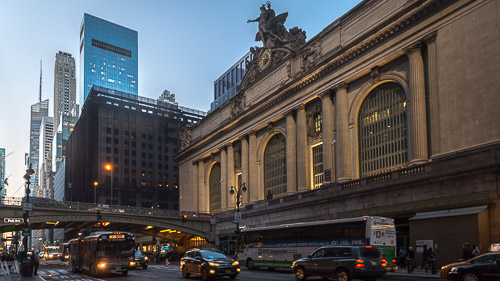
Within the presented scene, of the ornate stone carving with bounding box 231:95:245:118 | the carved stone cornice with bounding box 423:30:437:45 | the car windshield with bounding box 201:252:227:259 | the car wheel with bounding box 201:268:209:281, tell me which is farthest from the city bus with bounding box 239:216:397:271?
the ornate stone carving with bounding box 231:95:245:118

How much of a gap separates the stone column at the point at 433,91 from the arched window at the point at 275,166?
25647 mm

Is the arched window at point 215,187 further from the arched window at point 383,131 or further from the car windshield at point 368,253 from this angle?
the car windshield at point 368,253

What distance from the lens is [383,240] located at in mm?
28500

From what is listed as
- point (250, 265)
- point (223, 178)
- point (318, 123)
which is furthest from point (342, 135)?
point (223, 178)

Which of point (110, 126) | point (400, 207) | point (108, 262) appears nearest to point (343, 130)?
point (400, 207)

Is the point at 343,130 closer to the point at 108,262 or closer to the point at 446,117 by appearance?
the point at 446,117

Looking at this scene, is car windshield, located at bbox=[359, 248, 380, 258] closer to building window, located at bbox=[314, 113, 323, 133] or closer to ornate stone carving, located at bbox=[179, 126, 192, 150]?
building window, located at bbox=[314, 113, 323, 133]

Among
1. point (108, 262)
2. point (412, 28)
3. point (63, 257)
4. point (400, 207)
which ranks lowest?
point (63, 257)

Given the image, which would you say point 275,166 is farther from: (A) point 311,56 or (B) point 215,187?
(B) point 215,187

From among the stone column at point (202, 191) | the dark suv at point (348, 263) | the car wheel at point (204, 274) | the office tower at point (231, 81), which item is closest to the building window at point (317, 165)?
the car wheel at point (204, 274)

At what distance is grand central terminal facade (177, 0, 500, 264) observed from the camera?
3494cm

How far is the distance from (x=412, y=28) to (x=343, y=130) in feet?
40.2

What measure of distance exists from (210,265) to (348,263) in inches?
310

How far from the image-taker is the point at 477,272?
68.6ft
